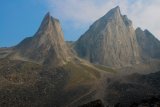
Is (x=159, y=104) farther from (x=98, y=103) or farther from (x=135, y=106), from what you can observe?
(x=98, y=103)

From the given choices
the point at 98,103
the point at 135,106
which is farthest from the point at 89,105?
the point at 135,106

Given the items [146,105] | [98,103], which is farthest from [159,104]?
[98,103]

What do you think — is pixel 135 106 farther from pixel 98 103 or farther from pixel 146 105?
pixel 98 103

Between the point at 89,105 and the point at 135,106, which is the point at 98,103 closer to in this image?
the point at 89,105

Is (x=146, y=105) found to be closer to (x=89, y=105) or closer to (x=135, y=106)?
(x=135, y=106)
